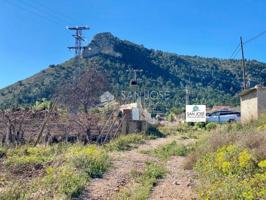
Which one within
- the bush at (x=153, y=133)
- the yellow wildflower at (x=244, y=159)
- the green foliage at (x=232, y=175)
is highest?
the bush at (x=153, y=133)

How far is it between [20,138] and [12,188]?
10.8 metres

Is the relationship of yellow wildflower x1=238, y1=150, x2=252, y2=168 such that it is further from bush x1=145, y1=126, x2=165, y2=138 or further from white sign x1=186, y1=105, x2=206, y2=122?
white sign x1=186, y1=105, x2=206, y2=122

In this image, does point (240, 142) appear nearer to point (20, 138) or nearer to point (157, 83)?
point (20, 138)

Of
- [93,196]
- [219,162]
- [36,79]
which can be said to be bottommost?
[93,196]

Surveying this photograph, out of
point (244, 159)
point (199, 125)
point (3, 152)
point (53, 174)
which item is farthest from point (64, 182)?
point (199, 125)

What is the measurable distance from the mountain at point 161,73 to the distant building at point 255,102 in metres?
28.8

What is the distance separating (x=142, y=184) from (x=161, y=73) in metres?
68.8

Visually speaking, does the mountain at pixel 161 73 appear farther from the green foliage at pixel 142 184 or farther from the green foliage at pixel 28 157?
the green foliage at pixel 142 184

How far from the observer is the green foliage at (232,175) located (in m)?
7.58

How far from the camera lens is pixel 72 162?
1191 centimetres

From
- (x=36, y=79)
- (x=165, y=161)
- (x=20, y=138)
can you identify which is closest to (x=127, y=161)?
(x=165, y=161)

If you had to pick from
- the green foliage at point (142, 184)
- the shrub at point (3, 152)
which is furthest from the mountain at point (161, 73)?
the green foliage at point (142, 184)

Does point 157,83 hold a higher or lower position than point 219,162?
higher

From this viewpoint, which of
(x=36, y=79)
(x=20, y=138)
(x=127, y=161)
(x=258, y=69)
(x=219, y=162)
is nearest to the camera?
(x=219, y=162)
